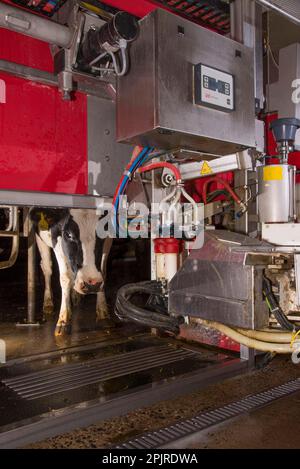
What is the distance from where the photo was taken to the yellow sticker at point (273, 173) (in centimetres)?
→ 226

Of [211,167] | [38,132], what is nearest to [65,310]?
[38,132]

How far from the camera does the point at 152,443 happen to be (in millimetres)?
1458

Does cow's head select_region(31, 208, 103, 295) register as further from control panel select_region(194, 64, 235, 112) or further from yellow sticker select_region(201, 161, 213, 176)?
control panel select_region(194, 64, 235, 112)

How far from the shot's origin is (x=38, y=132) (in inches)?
96.9

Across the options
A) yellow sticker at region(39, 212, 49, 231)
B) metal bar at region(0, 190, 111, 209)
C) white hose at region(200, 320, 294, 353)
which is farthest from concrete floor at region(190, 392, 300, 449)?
yellow sticker at region(39, 212, 49, 231)

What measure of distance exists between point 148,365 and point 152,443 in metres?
0.83

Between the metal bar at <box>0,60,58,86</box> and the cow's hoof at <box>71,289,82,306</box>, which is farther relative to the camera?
the cow's hoof at <box>71,289,82,306</box>

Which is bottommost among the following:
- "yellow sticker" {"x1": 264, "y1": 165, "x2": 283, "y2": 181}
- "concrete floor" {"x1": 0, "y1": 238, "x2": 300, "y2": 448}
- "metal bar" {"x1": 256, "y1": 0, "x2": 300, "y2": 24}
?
"concrete floor" {"x1": 0, "y1": 238, "x2": 300, "y2": 448}

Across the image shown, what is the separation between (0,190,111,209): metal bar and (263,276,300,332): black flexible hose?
1.29 meters

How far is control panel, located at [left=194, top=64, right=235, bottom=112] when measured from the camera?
6.46 feet

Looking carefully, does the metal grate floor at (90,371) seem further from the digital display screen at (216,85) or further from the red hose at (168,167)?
the digital display screen at (216,85)

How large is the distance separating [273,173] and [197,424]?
143 cm

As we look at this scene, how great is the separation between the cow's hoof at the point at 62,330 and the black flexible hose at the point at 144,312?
0.98 m

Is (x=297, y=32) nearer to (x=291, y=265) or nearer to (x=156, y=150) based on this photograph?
(x=156, y=150)
